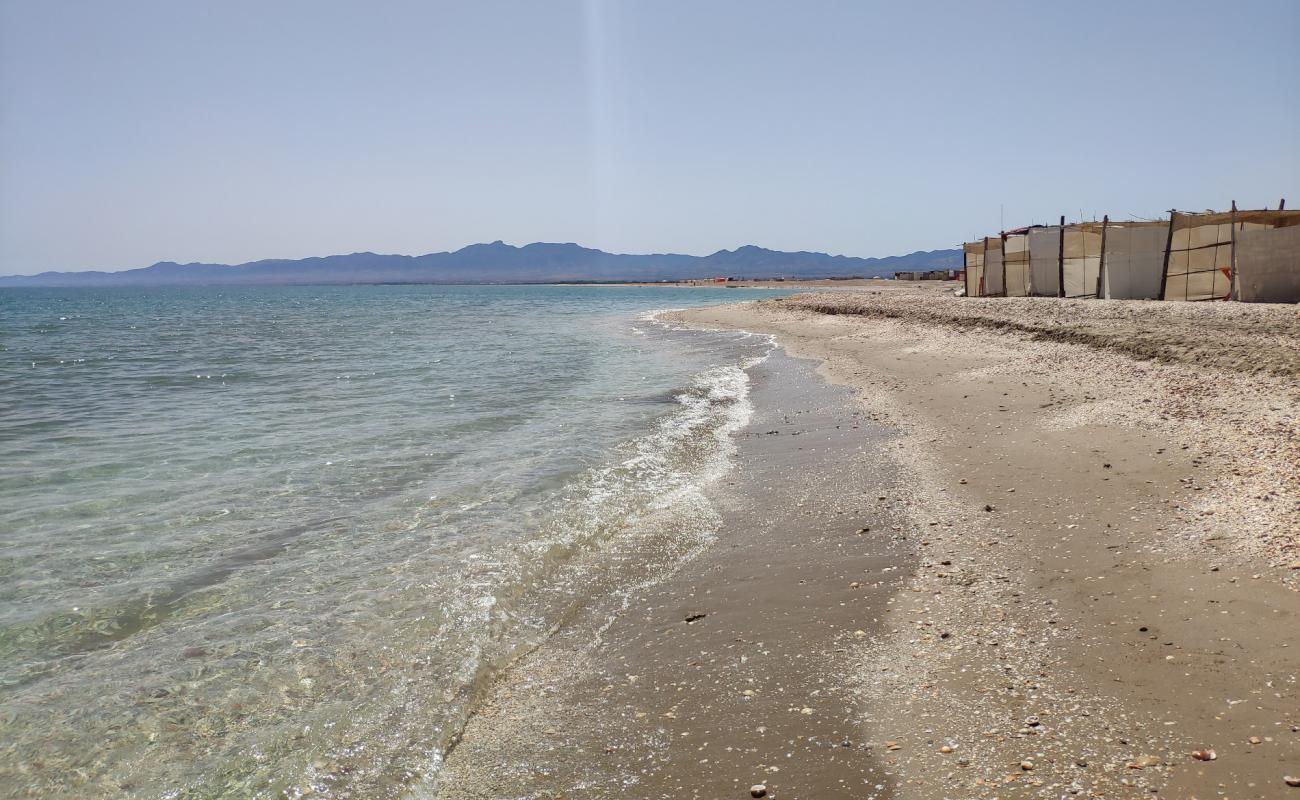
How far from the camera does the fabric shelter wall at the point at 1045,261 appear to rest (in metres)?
26.7

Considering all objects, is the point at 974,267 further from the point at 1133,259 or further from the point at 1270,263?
the point at 1270,263

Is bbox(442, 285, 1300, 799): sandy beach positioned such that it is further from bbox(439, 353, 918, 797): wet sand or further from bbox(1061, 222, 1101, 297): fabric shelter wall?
bbox(1061, 222, 1101, 297): fabric shelter wall

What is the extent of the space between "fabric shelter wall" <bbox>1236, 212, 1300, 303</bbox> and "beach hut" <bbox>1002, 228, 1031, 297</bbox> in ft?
31.9

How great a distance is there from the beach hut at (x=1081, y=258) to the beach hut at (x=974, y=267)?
6911 mm

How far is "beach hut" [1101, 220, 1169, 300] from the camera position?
22.1 m

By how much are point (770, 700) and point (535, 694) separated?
1.36 metres

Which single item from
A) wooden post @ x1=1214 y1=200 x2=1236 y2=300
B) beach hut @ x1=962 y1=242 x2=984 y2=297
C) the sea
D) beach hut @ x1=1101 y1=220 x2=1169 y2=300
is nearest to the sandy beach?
the sea

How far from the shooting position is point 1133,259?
2278 centimetres

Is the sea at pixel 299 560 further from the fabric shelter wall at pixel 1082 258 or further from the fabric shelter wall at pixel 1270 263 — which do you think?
the fabric shelter wall at pixel 1082 258

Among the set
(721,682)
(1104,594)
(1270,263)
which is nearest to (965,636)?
(1104,594)

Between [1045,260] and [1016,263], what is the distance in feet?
6.88

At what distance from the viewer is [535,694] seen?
420 centimetres

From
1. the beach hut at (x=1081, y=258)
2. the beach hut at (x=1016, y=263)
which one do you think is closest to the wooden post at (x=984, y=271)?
the beach hut at (x=1016, y=263)

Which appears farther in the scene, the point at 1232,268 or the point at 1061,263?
the point at 1061,263
